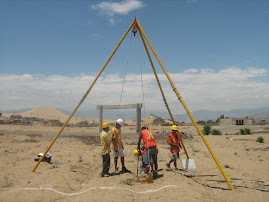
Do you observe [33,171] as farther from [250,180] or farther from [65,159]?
[250,180]

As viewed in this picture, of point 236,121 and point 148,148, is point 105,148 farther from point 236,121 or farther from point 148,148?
point 236,121

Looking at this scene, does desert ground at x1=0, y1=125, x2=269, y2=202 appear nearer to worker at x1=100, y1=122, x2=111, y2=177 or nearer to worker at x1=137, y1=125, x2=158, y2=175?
worker at x1=100, y1=122, x2=111, y2=177

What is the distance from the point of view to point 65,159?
1074cm

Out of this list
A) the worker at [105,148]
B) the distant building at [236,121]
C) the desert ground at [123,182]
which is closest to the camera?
the desert ground at [123,182]

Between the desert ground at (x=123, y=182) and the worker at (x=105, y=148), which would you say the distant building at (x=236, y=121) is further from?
the worker at (x=105, y=148)

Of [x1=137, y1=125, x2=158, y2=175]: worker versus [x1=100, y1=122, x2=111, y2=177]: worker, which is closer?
[x1=137, y1=125, x2=158, y2=175]: worker

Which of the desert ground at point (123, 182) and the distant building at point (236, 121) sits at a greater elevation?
the distant building at point (236, 121)

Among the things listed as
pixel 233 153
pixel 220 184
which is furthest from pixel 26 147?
pixel 233 153

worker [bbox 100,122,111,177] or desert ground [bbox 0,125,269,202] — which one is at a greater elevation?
worker [bbox 100,122,111,177]

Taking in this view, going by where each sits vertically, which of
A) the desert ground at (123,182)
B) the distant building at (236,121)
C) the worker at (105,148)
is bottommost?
the desert ground at (123,182)

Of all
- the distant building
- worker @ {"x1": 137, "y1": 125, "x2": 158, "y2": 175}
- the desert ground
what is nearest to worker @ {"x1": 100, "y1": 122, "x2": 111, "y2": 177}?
the desert ground

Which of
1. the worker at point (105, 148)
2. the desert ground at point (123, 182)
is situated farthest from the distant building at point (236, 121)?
the worker at point (105, 148)

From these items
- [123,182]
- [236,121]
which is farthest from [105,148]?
[236,121]

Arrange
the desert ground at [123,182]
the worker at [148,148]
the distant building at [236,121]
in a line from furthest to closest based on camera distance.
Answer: the distant building at [236,121] → the worker at [148,148] → the desert ground at [123,182]
